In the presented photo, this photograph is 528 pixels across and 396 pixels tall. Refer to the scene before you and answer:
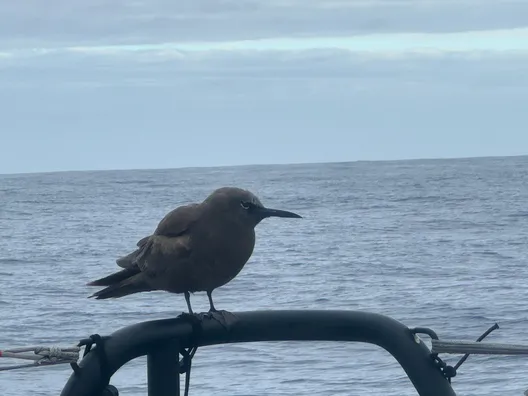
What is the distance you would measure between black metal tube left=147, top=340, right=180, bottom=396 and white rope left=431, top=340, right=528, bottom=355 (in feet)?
1.97

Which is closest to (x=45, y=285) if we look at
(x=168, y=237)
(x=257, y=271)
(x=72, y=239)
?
(x=257, y=271)

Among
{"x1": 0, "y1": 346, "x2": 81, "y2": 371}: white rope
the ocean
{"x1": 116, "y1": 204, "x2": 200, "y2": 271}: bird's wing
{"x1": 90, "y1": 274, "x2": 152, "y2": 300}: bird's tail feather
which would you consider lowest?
the ocean

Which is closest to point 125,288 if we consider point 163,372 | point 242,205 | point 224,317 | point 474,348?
point 242,205

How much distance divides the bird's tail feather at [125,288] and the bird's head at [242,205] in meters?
0.31

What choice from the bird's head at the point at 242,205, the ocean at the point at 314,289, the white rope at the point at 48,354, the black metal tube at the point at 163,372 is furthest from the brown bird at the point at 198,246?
the ocean at the point at 314,289

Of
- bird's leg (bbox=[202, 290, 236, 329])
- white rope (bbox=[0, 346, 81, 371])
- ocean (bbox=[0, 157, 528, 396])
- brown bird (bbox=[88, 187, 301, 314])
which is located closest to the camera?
white rope (bbox=[0, 346, 81, 371])

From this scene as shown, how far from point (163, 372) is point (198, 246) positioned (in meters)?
0.67

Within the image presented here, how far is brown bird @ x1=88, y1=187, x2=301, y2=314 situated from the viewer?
3369mm

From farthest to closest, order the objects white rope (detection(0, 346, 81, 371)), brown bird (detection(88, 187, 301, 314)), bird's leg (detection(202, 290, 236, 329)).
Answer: brown bird (detection(88, 187, 301, 314)), bird's leg (detection(202, 290, 236, 329)), white rope (detection(0, 346, 81, 371))

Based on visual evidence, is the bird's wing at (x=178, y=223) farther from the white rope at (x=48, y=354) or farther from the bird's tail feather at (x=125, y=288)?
the white rope at (x=48, y=354)

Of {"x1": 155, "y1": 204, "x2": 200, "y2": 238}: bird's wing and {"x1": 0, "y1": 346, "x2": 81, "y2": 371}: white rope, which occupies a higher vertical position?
{"x1": 155, "y1": 204, "x2": 200, "y2": 238}: bird's wing

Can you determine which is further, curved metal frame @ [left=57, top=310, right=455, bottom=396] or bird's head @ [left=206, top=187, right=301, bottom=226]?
bird's head @ [left=206, top=187, right=301, bottom=226]

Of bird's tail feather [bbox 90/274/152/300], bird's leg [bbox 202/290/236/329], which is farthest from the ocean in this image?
bird's leg [bbox 202/290/236/329]

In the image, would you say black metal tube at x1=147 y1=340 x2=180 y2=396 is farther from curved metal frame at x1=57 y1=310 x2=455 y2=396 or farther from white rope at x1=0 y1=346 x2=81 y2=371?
white rope at x1=0 y1=346 x2=81 y2=371
